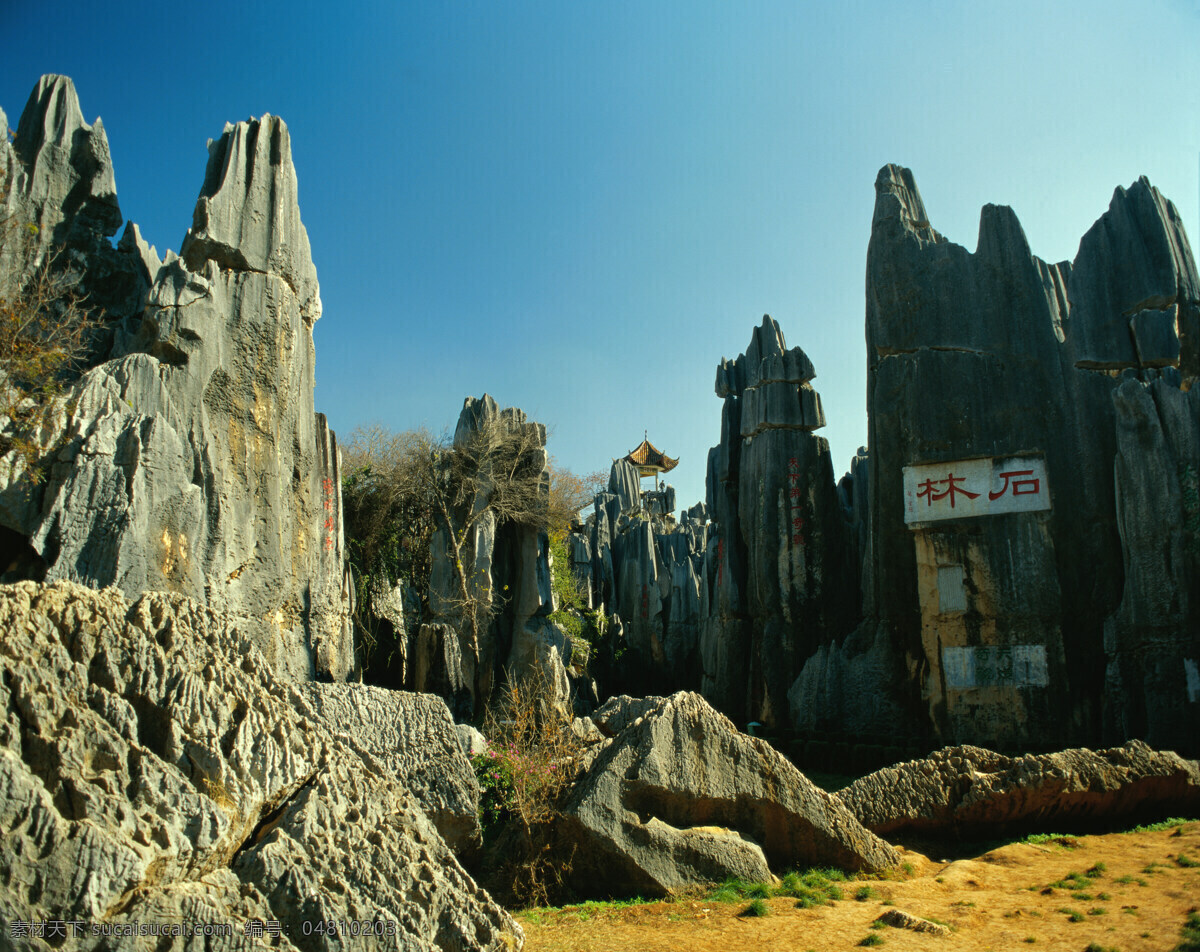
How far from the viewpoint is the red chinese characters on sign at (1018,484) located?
1249 cm

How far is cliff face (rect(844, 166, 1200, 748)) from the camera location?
1081cm

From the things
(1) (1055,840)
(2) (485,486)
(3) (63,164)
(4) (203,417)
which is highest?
(3) (63,164)

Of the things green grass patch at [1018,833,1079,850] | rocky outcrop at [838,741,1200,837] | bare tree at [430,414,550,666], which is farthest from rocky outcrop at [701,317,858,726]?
green grass patch at [1018,833,1079,850]

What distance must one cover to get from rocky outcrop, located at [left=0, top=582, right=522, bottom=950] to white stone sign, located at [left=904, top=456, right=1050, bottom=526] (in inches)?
443

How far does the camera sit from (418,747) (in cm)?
607

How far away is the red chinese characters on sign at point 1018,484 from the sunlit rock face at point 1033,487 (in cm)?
3

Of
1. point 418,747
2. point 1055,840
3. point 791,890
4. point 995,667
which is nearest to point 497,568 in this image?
point 995,667

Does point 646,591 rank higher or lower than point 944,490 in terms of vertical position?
lower

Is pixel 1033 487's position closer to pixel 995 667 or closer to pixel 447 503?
pixel 995 667

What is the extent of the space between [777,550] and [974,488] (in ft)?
17.7

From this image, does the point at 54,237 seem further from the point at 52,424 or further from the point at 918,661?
the point at 918,661

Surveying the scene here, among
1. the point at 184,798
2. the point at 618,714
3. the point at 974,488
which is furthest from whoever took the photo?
the point at 974,488

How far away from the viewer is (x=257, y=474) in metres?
8.73

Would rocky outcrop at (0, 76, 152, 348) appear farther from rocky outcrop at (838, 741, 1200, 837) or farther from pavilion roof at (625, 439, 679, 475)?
pavilion roof at (625, 439, 679, 475)
